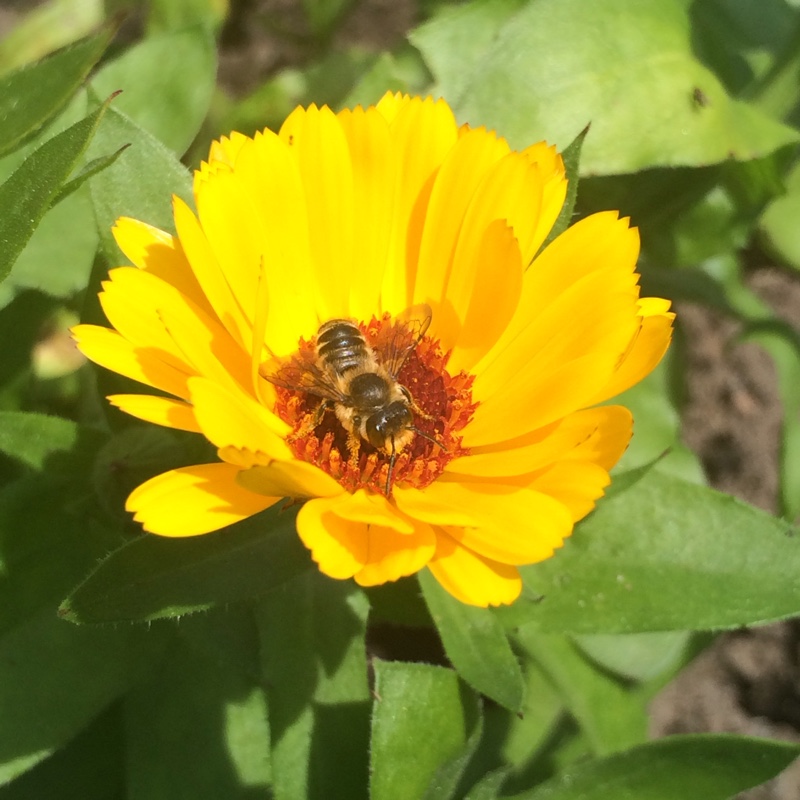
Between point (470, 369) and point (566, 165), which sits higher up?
point (566, 165)

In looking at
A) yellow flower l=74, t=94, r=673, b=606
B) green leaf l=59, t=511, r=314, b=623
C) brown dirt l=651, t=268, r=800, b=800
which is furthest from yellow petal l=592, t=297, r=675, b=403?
brown dirt l=651, t=268, r=800, b=800

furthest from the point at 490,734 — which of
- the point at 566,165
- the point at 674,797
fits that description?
the point at 566,165

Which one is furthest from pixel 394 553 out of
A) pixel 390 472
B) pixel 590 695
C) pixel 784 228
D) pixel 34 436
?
pixel 784 228

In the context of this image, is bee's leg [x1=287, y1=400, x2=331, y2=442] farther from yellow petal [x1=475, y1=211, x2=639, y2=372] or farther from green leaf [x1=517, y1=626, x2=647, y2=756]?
green leaf [x1=517, y1=626, x2=647, y2=756]

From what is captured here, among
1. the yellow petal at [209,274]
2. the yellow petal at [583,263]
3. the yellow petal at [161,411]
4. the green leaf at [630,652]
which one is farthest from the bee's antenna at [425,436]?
the green leaf at [630,652]

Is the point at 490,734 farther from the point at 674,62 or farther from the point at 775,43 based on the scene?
the point at 775,43

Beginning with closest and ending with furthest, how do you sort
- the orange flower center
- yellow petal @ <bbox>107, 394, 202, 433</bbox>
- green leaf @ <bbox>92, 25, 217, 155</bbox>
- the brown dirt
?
yellow petal @ <bbox>107, 394, 202, 433</bbox> < the orange flower center < green leaf @ <bbox>92, 25, 217, 155</bbox> < the brown dirt
